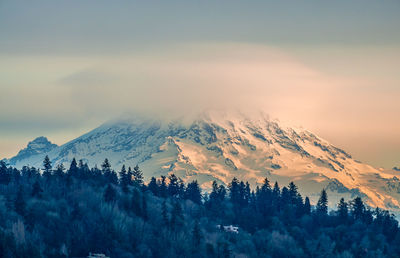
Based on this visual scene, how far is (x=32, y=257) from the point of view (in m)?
197

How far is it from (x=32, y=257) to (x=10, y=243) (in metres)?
5.71

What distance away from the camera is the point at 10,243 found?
196 metres
